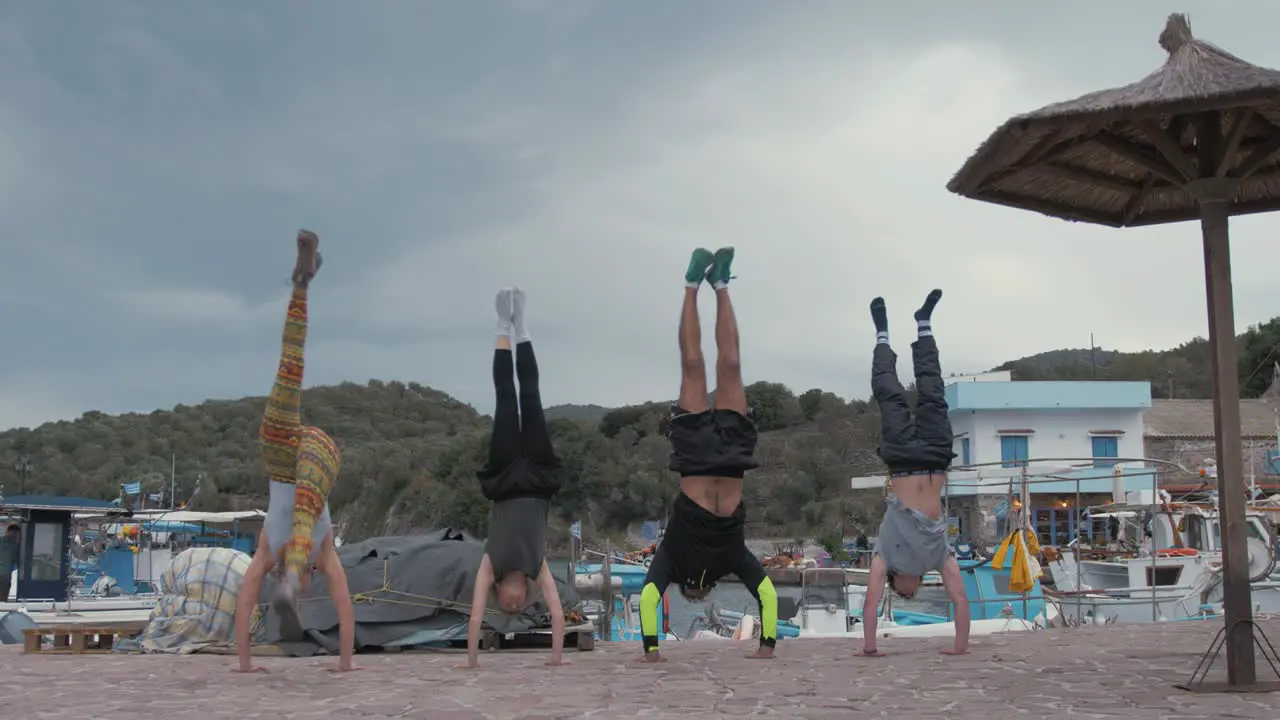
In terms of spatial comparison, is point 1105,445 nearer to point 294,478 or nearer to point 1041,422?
point 1041,422

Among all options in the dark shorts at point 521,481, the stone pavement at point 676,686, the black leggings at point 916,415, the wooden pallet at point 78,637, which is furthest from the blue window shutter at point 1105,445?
the dark shorts at point 521,481

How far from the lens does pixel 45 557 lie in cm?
2305

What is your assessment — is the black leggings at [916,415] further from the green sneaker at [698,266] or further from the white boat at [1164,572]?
the white boat at [1164,572]

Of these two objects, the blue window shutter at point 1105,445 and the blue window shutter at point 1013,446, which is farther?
the blue window shutter at point 1105,445

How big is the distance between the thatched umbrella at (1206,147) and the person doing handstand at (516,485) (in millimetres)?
3940

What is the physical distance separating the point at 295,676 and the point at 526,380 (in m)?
3.09

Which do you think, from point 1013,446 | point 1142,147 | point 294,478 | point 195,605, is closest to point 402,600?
point 195,605

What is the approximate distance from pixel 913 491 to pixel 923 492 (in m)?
0.09

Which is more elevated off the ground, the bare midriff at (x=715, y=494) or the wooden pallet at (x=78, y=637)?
the bare midriff at (x=715, y=494)

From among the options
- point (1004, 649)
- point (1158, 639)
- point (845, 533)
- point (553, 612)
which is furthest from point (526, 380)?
point (845, 533)

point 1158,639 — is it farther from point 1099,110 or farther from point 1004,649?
point 1099,110

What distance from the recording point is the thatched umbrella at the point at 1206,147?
22.7 feet

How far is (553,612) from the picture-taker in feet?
32.5

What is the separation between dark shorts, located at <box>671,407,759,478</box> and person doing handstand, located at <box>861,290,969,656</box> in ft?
4.69
